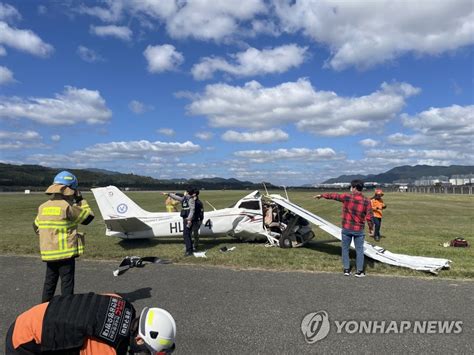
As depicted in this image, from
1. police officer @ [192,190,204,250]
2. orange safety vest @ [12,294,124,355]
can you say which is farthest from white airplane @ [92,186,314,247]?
orange safety vest @ [12,294,124,355]

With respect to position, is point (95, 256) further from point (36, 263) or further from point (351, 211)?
point (351, 211)

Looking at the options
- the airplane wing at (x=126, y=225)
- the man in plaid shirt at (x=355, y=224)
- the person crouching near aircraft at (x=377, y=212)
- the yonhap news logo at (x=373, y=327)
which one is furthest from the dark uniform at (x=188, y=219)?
the person crouching near aircraft at (x=377, y=212)

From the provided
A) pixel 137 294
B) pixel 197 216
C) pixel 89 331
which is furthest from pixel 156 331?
pixel 197 216

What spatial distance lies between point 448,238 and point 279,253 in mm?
7788

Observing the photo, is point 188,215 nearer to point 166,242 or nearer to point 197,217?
point 197,217

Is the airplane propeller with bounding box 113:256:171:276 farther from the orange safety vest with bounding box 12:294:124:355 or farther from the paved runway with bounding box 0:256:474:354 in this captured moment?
the orange safety vest with bounding box 12:294:124:355

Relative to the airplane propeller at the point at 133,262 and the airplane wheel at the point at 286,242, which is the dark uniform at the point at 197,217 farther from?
the airplane wheel at the point at 286,242

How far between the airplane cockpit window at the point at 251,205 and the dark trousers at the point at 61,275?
777 centimetres

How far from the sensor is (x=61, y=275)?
504cm

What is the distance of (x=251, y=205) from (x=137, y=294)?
6.28 metres

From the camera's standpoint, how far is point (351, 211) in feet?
26.8

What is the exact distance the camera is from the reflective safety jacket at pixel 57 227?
191 inches

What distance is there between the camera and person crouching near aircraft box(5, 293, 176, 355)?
8.23 ft

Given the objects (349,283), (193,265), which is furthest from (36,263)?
(349,283)
